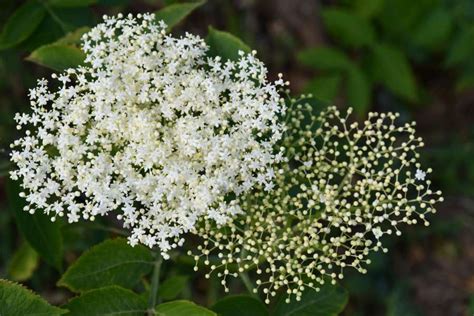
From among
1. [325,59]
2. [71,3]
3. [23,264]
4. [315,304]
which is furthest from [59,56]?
[325,59]

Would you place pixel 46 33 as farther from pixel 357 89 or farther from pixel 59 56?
pixel 357 89

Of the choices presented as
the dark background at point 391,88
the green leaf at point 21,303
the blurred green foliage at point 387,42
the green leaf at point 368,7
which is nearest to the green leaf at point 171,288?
the green leaf at point 21,303

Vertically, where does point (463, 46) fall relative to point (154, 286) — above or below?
above

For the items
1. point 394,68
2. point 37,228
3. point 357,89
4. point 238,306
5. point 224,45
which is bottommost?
point 238,306

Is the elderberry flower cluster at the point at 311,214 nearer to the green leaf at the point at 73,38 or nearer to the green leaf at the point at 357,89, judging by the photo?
the green leaf at the point at 73,38

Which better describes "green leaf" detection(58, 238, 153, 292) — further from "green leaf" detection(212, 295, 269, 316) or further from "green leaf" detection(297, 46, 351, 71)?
"green leaf" detection(297, 46, 351, 71)

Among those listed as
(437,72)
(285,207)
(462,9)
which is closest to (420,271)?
(437,72)

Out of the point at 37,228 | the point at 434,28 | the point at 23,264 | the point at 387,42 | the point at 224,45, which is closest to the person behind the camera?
the point at 224,45

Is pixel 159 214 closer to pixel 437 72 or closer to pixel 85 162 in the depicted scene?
pixel 85 162
